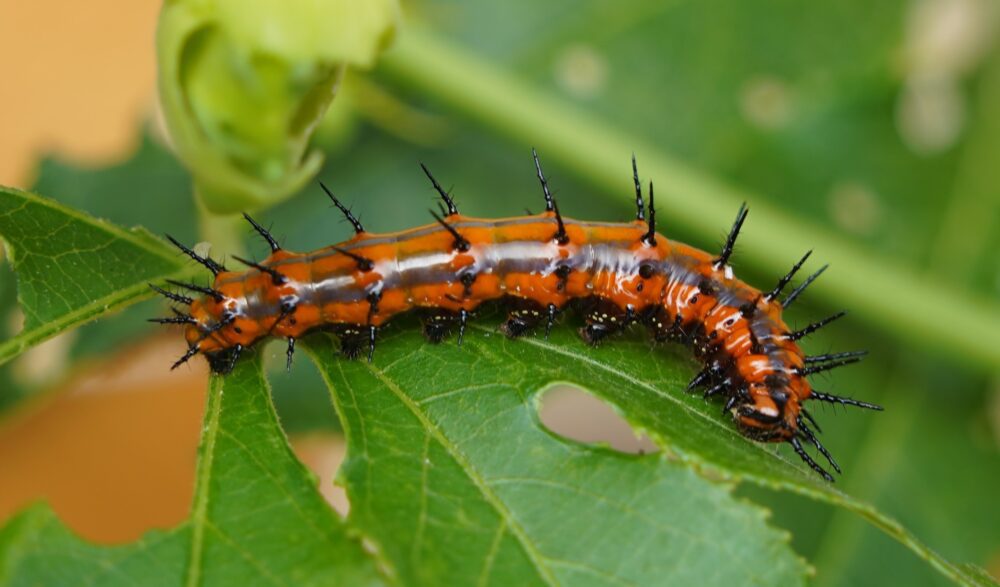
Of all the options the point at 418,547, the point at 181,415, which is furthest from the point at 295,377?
the point at 418,547

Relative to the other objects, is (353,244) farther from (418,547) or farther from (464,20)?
(464,20)

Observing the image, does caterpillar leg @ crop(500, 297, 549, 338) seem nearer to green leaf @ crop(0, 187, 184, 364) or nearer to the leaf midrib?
the leaf midrib

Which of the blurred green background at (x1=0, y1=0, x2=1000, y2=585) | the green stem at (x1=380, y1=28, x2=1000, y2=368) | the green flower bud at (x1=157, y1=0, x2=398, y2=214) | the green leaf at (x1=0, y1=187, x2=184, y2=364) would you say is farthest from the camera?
the blurred green background at (x1=0, y1=0, x2=1000, y2=585)

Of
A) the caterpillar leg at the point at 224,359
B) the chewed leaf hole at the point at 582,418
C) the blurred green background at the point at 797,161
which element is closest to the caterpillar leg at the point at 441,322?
the caterpillar leg at the point at 224,359

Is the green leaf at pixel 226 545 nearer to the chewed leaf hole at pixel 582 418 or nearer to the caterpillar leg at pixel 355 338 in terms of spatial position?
the caterpillar leg at pixel 355 338

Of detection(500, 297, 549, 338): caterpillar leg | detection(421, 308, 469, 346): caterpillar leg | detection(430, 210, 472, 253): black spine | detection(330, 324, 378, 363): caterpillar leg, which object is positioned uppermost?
detection(430, 210, 472, 253): black spine

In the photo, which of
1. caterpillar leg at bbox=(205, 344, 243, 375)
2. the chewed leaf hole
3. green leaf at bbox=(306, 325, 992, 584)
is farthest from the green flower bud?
the chewed leaf hole

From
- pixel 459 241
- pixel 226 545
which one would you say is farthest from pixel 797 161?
pixel 226 545

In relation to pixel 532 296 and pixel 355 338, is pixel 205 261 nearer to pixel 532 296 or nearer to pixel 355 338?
pixel 355 338
